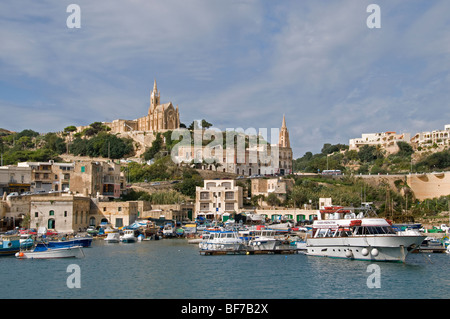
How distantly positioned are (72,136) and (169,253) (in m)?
94.3

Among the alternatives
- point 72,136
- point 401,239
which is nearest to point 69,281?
point 401,239

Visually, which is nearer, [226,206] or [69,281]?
[69,281]

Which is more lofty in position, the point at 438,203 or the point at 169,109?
the point at 169,109

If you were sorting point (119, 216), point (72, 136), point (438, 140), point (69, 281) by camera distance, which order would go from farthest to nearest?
point (72, 136), point (438, 140), point (119, 216), point (69, 281)

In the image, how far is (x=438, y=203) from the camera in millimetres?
78250

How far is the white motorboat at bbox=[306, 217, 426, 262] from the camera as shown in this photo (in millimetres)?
32656

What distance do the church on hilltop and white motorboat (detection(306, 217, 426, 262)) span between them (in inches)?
3221

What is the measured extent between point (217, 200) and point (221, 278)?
4650 centimetres

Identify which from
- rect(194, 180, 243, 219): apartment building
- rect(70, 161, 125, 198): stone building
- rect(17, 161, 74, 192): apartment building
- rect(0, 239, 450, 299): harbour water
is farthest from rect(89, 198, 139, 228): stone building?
rect(0, 239, 450, 299): harbour water

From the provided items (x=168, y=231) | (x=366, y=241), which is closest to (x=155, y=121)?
(x=168, y=231)

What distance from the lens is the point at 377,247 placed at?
33.1 metres

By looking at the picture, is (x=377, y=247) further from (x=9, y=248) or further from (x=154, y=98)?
(x=154, y=98)

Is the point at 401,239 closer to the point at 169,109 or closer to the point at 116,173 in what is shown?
the point at 116,173

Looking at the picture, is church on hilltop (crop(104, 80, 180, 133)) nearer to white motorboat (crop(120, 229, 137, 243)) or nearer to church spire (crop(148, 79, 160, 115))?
church spire (crop(148, 79, 160, 115))
